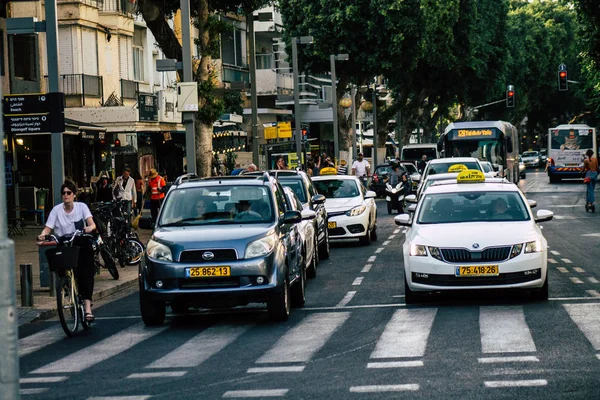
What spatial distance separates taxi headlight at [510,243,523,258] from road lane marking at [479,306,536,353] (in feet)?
2.12

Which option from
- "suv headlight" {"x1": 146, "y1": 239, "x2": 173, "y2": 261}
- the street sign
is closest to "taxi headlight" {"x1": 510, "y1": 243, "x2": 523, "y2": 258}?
"suv headlight" {"x1": 146, "y1": 239, "x2": 173, "y2": 261}

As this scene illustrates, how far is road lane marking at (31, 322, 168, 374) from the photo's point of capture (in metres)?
11.7

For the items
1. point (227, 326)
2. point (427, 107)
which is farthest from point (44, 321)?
point (427, 107)

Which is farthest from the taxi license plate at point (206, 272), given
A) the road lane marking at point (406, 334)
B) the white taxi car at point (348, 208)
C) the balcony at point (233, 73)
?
the balcony at point (233, 73)

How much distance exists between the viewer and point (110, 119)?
37.5 metres

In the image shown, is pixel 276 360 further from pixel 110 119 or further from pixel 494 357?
pixel 110 119

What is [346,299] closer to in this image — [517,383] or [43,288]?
[43,288]

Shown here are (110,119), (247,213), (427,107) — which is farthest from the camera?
(427,107)

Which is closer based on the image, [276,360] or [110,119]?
[276,360]

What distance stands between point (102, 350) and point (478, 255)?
479 centimetres

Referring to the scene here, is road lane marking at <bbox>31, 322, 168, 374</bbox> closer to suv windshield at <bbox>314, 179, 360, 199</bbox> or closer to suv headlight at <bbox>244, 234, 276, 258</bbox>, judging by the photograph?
suv headlight at <bbox>244, 234, 276, 258</bbox>

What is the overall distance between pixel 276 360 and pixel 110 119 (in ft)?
88.1

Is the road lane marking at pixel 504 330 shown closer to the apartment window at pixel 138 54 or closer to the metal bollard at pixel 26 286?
the metal bollard at pixel 26 286

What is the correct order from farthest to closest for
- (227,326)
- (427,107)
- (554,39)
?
1. (554,39)
2. (427,107)
3. (227,326)
